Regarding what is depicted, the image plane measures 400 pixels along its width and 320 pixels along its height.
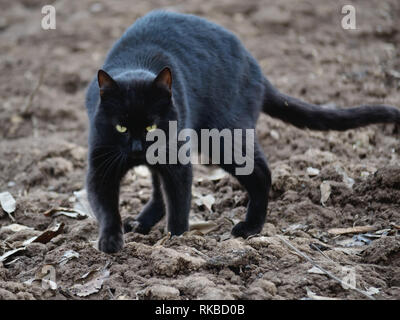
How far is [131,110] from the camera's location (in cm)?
272

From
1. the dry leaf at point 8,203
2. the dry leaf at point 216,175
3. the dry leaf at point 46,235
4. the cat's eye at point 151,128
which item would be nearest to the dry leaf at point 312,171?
the dry leaf at point 216,175

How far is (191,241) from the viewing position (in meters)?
2.65

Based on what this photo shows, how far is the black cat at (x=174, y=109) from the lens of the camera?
108 inches

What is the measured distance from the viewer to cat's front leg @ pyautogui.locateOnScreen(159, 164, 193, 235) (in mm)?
2932

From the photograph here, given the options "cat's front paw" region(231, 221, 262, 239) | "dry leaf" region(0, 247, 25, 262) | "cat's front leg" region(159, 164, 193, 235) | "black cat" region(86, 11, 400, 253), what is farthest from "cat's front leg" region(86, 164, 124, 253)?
"cat's front paw" region(231, 221, 262, 239)

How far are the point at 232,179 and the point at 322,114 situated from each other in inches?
31.4

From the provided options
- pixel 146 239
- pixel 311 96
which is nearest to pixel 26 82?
pixel 311 96

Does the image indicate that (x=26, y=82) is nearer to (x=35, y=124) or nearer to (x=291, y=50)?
(x=35, y=124)

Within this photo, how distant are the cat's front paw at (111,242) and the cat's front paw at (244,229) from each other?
2.29 ft

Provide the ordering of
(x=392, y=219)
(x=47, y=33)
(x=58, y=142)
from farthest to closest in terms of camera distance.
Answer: (x=47, y=33), (x=58, y=142), (x=392, y=219)

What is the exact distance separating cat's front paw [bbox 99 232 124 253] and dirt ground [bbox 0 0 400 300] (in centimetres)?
5

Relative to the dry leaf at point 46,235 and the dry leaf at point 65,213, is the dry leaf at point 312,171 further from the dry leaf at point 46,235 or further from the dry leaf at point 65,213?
the dry leaf at point 46,235

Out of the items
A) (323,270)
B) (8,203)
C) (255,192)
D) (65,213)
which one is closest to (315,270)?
(323,270)

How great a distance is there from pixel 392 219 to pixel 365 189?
0.32m
